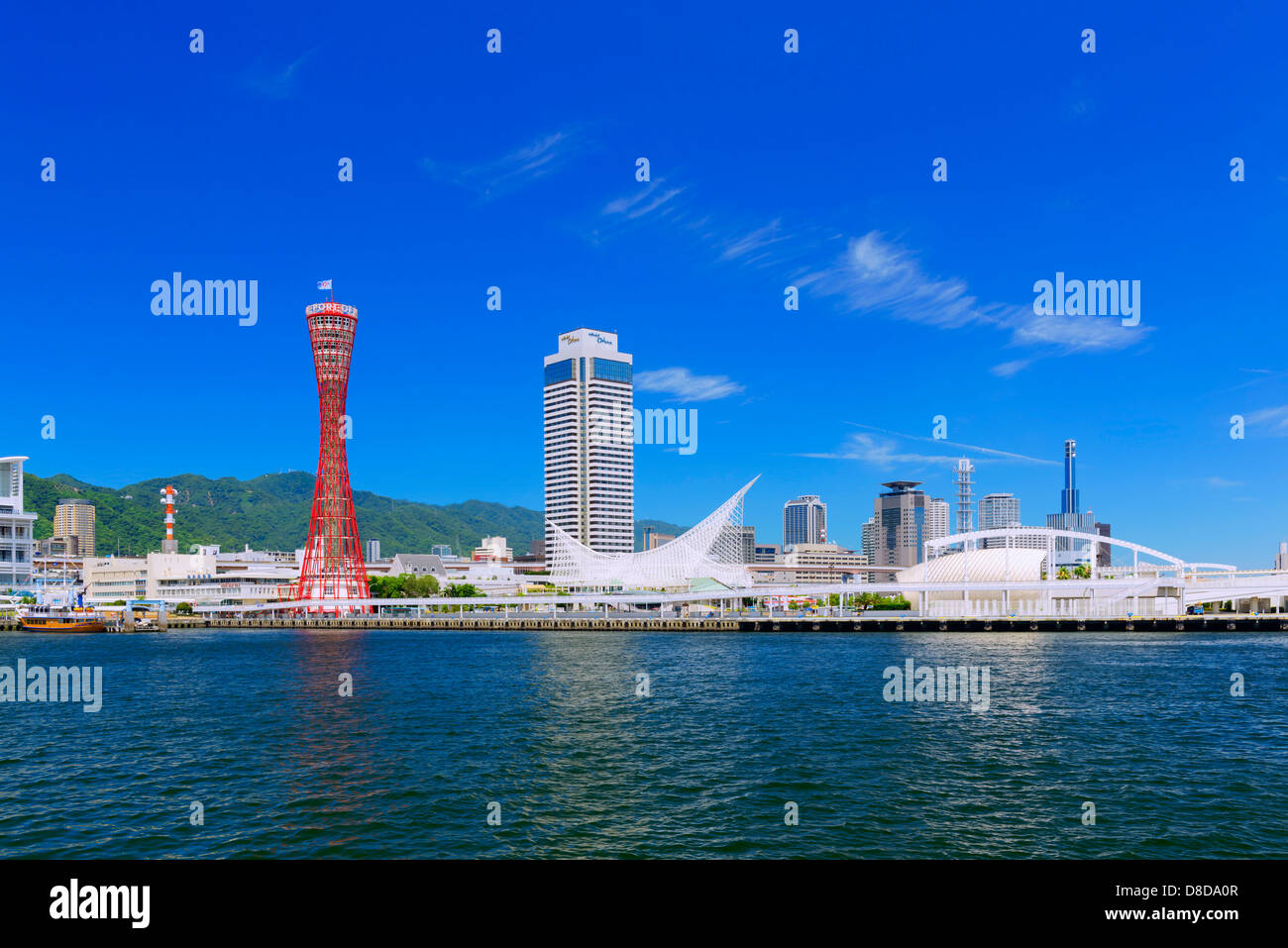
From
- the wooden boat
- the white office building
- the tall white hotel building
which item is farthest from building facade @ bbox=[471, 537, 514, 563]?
the white office building

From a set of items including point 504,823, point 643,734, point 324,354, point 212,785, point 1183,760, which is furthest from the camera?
point 324,354

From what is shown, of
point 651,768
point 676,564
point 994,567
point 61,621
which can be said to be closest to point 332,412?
point 61,621

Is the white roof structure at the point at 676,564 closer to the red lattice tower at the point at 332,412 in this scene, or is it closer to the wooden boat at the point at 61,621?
the red lattice tower at the point at 332,412

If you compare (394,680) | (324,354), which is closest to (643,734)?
(394,680)

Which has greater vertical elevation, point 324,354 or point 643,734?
point 324,354

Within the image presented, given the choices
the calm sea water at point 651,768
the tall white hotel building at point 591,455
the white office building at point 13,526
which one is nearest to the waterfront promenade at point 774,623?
the white office building at point 13,526

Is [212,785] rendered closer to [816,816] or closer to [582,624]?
[816,816]

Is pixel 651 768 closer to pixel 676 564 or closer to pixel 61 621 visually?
pixel 61 621
